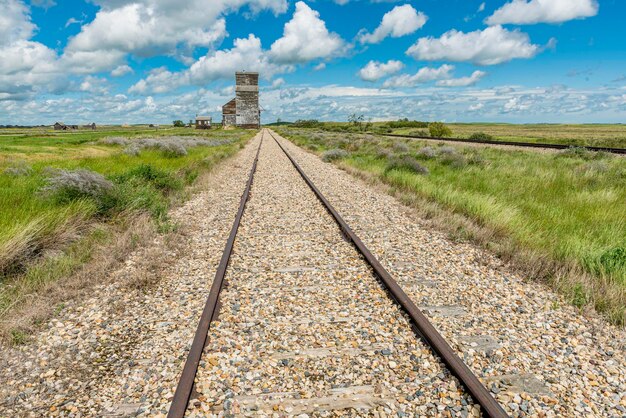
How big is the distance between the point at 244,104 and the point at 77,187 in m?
68.0

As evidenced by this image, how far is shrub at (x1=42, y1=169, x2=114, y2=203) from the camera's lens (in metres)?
7.65

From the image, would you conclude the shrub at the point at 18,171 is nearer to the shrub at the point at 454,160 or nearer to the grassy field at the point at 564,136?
the shrub at the point at 454,160

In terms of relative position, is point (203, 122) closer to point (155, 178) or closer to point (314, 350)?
point (155, 178)

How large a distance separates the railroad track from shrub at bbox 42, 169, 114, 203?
3.78 meters

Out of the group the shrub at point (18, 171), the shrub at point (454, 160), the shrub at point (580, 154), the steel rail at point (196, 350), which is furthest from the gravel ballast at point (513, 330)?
the shrub at point (580, 154)

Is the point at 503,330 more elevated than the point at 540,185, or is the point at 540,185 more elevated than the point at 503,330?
the point at 540,185

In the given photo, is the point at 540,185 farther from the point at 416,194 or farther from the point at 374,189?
the point at 374,189

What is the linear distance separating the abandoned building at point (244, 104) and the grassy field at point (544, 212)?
5905cm

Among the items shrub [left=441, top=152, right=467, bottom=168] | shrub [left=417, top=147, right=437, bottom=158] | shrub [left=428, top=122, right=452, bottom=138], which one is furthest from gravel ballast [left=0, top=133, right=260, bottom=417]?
shrub [left=428, top=122, right=452, bottom=138]

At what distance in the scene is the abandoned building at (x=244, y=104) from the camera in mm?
69938

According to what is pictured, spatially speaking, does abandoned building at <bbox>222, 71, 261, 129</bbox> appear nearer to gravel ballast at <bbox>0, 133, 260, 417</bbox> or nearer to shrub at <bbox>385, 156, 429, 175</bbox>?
shrub at <bbox>385, 156, 429, 175</bbox>

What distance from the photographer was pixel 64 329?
3.99m

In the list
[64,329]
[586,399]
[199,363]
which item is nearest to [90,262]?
[64,329]

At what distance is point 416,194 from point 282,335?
8239mm
